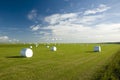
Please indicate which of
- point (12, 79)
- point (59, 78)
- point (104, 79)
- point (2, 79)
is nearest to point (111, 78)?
point (104, 79)

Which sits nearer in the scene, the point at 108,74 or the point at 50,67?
the point at 108,74

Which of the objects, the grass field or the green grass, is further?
the grass field

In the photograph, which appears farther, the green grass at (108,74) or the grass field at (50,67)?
the grass field at (50,67)

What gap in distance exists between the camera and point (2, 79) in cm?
1110

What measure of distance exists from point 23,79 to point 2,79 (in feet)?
5.40

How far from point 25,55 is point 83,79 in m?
17.5

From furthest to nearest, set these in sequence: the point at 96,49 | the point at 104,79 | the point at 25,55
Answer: the point at 96,49, the point at 25,55, the point at 104,79

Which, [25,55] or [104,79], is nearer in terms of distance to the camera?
[104,79]

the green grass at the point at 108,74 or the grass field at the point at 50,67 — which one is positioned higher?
the grass field at the point at 50,67

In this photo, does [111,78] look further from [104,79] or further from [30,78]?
[30,78]

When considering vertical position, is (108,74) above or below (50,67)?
below

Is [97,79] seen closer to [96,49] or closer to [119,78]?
[119,78]

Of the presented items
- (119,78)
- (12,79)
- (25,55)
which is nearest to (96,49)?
(25,55)

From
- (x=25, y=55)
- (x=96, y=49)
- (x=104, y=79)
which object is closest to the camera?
(x=104, y=79)
